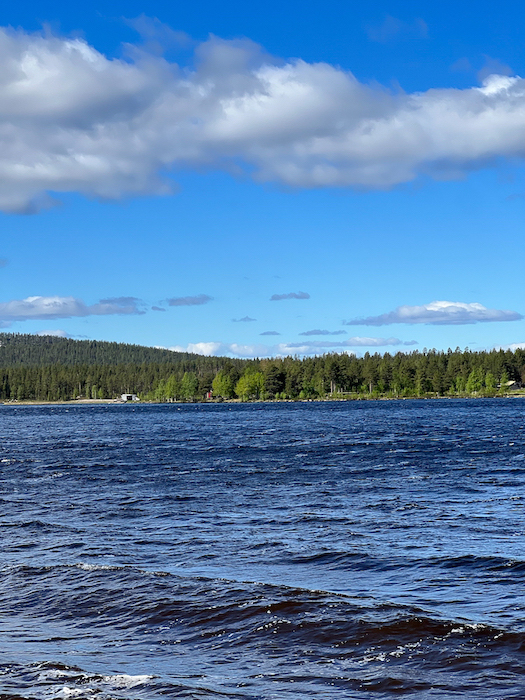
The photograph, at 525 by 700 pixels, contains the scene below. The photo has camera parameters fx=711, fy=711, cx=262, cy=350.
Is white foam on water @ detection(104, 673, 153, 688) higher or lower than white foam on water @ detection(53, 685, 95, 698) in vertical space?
lower

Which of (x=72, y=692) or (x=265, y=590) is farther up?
(x=265, y=590)

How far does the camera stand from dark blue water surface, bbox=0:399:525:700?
1289cm

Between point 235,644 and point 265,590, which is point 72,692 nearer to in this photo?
point 235,644

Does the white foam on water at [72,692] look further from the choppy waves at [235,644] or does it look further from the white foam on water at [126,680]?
the white foam on water at [126,680]

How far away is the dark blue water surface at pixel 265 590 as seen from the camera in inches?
508

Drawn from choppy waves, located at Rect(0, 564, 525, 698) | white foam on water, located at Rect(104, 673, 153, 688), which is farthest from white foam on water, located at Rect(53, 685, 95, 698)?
white foam on water, located at Rect(104, 673, 153, 688)

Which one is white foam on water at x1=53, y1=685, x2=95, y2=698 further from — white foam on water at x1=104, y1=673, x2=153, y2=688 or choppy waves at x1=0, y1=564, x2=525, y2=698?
white foam on water at x1=104, y1=673, x2=153, y2=688

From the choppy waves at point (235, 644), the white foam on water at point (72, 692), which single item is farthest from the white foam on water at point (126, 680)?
the white foam on water at point (72, 692)

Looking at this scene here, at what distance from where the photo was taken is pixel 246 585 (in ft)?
61.2

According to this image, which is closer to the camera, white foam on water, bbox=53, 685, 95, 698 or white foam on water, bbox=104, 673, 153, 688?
white foam on water, bbox=53, 685, 95, 698

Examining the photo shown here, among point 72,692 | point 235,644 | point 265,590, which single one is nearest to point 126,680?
point 72,692

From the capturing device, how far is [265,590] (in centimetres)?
1814

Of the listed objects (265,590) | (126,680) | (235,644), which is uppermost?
(265,590)

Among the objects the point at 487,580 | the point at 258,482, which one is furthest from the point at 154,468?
the point at 487,580
